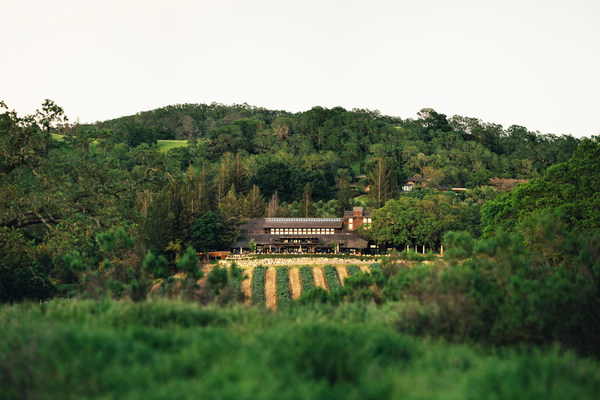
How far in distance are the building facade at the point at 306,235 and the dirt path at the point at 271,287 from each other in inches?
284

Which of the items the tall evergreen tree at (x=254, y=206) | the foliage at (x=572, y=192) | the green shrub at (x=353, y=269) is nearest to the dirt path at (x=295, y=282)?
the green shrub at (x=353, y=269)

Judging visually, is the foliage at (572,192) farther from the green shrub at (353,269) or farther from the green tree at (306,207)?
the green tree at (306,207)

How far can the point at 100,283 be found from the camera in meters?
15.6

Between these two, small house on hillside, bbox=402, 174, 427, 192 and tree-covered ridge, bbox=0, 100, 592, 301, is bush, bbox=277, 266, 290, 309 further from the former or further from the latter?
small house on hillside, bbox=402, 174, 427, 192

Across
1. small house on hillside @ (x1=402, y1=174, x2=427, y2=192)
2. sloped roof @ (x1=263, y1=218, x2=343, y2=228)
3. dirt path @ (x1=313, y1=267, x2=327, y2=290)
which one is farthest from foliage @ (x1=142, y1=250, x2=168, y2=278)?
small house on hillside @ (x1=402, y1=174, x2=427, y2=192)

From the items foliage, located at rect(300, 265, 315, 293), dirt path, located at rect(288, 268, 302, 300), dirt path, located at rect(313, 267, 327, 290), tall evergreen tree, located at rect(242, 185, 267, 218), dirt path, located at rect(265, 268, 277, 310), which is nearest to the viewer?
dirt path, located at rect(265, 268, 277, 310)

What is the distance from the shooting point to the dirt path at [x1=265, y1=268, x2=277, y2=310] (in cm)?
3762

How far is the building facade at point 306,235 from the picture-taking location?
52750 millimetres

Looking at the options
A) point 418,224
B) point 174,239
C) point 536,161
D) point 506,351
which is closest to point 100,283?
point 506,351

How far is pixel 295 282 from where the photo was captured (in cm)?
4225

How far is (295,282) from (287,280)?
730mm

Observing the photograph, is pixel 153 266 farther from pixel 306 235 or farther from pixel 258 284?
pixel 306 235

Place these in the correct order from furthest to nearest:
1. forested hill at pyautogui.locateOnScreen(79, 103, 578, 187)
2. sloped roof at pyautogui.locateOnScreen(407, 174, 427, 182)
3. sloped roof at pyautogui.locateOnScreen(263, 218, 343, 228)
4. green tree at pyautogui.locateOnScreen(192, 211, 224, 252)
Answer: forested hill at pyautogui.locateOnScreen(79, 103, 578, 187) < sloped roof at pyautogui.locateOnScreen(407, 174, 427, 182) < sloped roof at pyautogui.locateOnScreen(263, 218, 343, 228) < green tree at pyautogui.locateOnScreen(192, 211, 224, 252)

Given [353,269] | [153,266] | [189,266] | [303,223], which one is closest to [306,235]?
[303,223]
